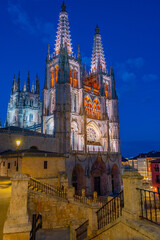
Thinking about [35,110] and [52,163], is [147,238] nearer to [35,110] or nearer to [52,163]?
[52,163]

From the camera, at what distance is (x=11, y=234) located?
15.7 feet

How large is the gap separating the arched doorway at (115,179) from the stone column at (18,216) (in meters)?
36.2

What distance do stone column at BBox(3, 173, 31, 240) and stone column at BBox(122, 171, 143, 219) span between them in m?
2.96

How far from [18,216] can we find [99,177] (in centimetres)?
A: 3259

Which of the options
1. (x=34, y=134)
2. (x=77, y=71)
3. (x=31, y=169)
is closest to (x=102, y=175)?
(x=34, y=134)

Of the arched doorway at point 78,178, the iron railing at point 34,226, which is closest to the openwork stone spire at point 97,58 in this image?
the arched doorway at point 78,178

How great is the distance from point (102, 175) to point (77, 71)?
80.1ft

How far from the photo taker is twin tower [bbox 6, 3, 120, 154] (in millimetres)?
34344

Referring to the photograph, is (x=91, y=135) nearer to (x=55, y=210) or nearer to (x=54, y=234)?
(x=55, y=210)

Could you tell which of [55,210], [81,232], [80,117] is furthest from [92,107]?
[81,232]

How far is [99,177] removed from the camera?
35.9 m

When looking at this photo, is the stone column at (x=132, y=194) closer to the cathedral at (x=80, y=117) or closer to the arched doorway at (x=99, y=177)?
the cathedral at (x=80, y=117)

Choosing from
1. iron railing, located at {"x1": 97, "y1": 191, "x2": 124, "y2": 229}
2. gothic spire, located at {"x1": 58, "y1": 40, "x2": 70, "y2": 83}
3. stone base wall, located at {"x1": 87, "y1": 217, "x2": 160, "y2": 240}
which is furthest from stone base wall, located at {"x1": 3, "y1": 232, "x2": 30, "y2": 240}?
gothic spire, located at {"x1": 58, "y1": 40, "x2": 70, "y2": 83}

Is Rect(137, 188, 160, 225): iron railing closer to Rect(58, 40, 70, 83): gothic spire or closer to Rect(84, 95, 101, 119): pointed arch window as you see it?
Rect(58, 40, 70, 83): gothic spire
